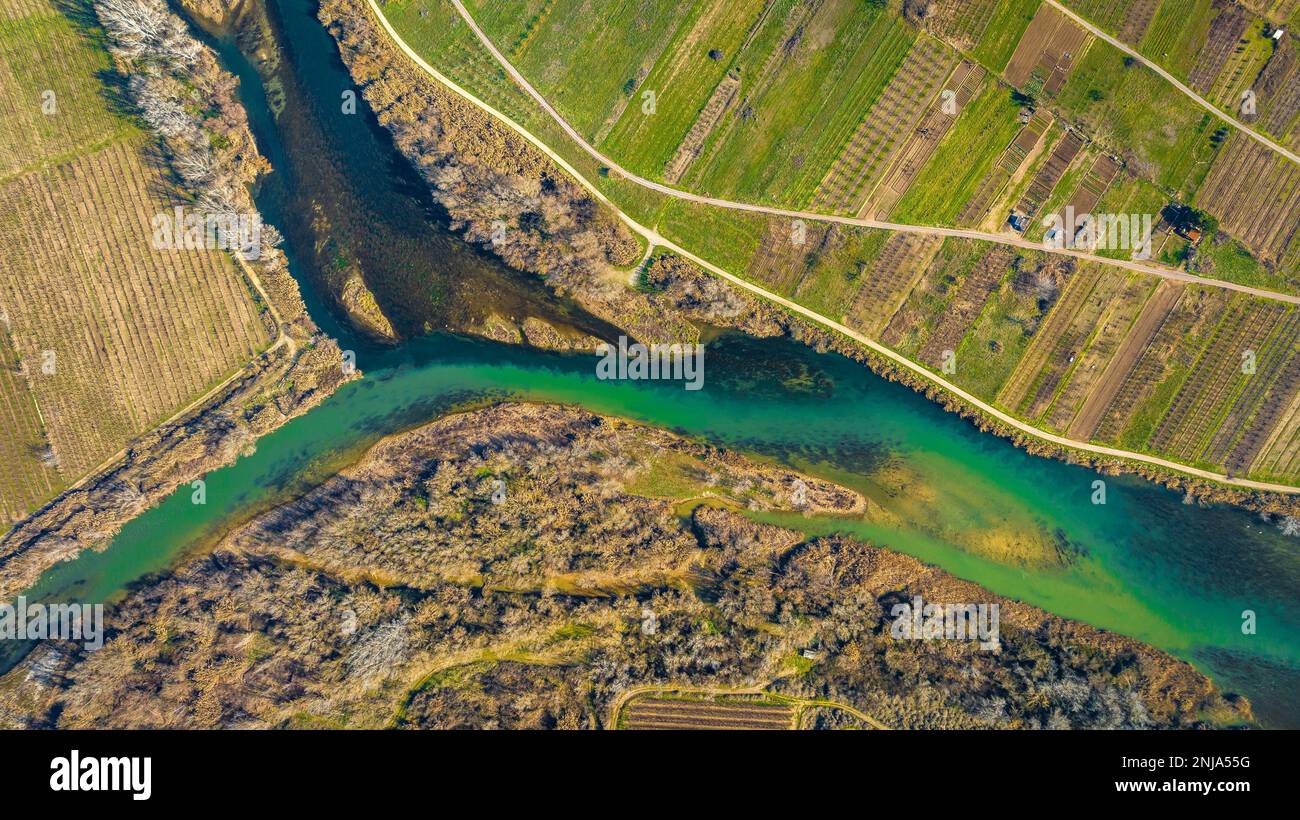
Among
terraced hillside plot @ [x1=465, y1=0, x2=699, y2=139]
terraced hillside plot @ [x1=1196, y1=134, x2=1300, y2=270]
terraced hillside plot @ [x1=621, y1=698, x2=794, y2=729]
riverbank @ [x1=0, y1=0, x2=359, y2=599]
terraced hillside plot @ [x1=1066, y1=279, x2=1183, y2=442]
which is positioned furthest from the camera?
terraced hillside plot @ [x1=1066, y1=279, x2=1183, y2=442]

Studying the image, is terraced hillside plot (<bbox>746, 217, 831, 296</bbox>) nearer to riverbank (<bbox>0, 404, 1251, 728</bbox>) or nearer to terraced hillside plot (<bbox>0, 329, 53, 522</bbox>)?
riverbank (<bbox>0, 404, 1251, 728</bbox>)

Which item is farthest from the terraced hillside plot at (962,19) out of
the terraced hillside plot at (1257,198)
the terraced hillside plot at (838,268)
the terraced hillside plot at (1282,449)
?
the terraced hillside plot at (1282,449)

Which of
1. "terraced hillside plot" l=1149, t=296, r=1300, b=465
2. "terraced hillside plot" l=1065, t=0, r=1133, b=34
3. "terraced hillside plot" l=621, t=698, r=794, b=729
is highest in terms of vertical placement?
"terraced hillside plot" l=1065, t=0, r=1133, b=34

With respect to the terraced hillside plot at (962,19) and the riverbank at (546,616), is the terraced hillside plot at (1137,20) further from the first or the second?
the riverbank at (546,616)

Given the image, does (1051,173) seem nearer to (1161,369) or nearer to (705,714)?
(1161,369)

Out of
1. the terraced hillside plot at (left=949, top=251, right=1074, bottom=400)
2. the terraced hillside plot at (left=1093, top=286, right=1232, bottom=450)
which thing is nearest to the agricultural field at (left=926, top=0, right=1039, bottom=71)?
the terraced hillside plot at (left=949, top=251, right=1074, bottom=400)
